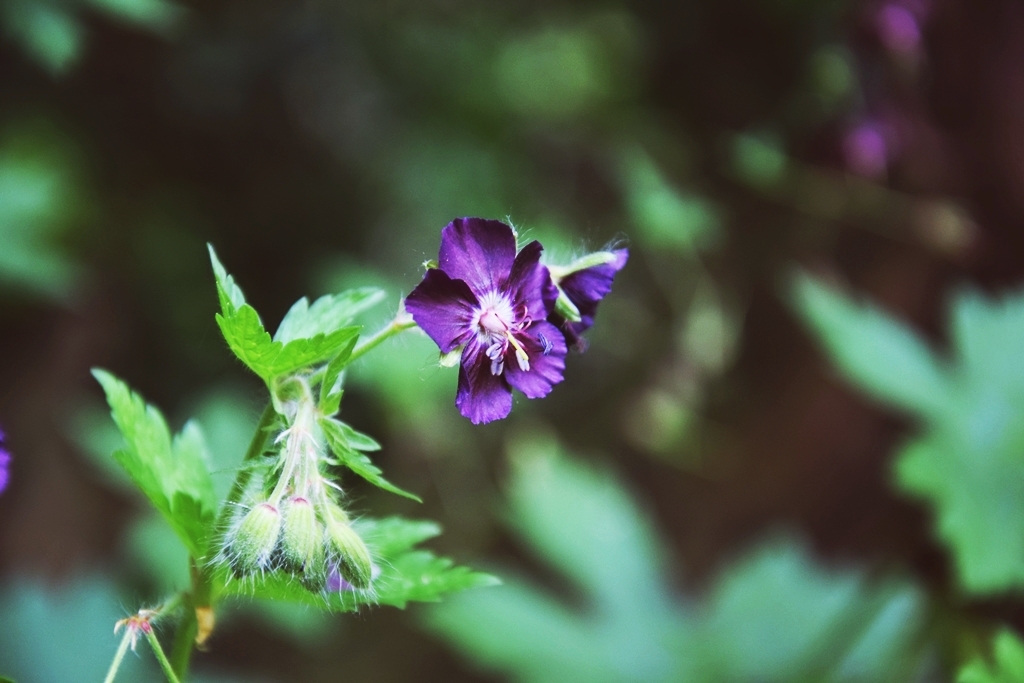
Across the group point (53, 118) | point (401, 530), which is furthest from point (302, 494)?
point (53, 118)

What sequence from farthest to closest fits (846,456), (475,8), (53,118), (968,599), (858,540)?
(475,8), (53,118), (846,456), (858,540), (968,599)

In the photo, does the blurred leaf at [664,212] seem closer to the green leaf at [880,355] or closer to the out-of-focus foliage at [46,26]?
the green leaf at [880,355]

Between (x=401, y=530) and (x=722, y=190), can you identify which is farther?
(x=722, y=190)

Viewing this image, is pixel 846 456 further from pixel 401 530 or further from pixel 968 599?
pixel 401 530

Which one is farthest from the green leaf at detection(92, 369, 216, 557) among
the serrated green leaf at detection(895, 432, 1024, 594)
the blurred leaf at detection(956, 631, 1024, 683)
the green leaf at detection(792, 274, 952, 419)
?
the green leaf at detection(792, 274, 952, 419)

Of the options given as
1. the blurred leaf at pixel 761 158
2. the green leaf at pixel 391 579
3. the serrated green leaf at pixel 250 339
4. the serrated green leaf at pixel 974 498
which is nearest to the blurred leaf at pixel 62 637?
the green leaf at pixel 391 579

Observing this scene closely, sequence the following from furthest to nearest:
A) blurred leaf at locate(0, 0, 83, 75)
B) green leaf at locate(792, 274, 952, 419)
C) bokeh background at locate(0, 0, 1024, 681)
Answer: bokeh background at locate(0, 0, 1024, 681) → green leaf at locate(792, 274, 952, 419) → blurred leaf at locate(0, 0, 83, 75)

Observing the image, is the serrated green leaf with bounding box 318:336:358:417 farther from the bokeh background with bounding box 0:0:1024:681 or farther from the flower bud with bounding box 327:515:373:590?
the bokeh background with bounding box 0:0:1024:681
